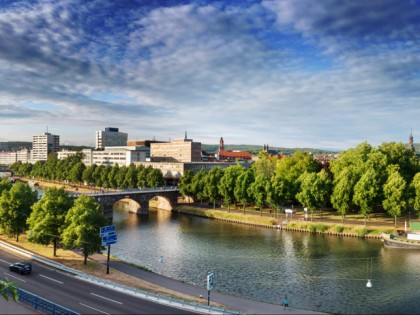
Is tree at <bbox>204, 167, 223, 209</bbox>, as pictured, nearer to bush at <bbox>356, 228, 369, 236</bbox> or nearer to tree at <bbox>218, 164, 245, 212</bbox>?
tree at <bbox>218, 164, 245, 212</bbox>

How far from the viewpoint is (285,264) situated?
6856 cm

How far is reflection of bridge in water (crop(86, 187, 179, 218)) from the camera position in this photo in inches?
4510

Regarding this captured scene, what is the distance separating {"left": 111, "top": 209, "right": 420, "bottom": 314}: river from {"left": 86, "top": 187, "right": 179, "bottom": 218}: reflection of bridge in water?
14113 mm

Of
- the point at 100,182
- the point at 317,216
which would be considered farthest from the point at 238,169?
the point at 100,182

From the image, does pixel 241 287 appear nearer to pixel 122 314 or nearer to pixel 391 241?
pixel 122 314

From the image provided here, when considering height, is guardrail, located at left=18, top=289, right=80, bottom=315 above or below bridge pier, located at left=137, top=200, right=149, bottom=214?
below

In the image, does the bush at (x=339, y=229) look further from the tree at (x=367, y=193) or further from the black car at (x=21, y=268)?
the black car at (x=21, y=268)

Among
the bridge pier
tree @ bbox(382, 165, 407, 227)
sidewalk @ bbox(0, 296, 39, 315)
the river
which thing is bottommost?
the river

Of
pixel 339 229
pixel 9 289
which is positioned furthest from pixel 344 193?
pixel 9 289

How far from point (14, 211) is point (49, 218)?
14.6 meters

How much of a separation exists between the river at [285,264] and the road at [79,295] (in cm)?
1424

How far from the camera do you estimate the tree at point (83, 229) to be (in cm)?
5869

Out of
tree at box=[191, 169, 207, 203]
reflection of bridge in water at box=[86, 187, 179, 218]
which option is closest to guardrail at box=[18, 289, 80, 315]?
reflection of bridge in water at box=[86, 187, 179, 218]

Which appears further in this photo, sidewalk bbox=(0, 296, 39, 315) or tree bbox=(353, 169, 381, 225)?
tree bbox=(353, 169, 381, 225)
